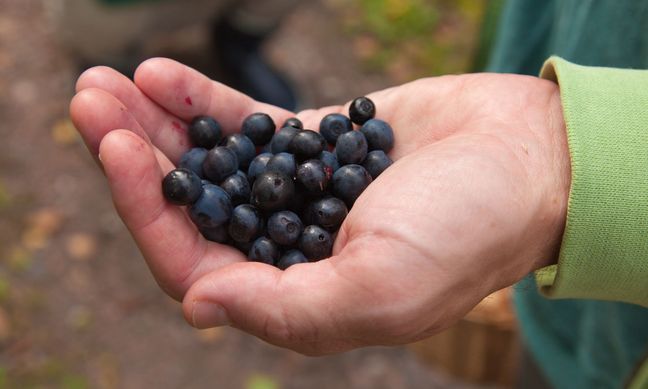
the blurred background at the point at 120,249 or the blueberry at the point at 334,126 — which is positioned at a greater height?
the blueberry at the point at 334,126

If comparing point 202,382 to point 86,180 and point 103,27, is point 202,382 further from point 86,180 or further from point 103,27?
point 103,27

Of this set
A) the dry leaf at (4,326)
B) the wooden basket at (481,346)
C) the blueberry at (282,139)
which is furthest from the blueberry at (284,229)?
the dry leaf at (4,326)

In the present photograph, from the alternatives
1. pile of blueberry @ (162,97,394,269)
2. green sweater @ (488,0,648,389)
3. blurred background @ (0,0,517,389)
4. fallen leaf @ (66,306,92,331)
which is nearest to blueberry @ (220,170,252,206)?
pile of blueberry @ (162,97,394,269)

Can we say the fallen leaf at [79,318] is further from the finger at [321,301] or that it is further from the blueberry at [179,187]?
the finger at [321,301]

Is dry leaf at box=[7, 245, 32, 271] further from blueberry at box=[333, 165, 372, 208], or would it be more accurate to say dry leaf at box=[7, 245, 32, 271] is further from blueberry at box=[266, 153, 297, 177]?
blueberry at box=[333, 165, 372, 208]

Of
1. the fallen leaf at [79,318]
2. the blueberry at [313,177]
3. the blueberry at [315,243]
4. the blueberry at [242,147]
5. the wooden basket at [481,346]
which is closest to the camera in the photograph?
the blueberry at [315,243]

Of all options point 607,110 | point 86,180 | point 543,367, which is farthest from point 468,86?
point 86,180

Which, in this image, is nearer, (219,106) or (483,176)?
(483,176)

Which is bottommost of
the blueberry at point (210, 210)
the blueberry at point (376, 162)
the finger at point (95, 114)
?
the blueberry at point (210, 210)
